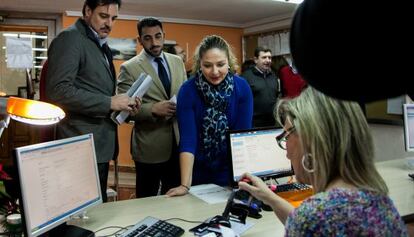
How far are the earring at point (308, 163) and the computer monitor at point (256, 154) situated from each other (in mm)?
741

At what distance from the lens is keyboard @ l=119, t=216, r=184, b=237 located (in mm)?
1512

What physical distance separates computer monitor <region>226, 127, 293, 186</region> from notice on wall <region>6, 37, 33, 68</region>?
14.1 feet

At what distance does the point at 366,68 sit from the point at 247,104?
176 centimetres

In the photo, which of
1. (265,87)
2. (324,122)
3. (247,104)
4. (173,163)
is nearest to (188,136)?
(247,104)


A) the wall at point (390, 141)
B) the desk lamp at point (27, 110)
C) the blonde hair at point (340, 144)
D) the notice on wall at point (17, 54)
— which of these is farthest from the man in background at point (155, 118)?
the notice on wall at point (17, 54)

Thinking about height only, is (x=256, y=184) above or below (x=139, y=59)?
below

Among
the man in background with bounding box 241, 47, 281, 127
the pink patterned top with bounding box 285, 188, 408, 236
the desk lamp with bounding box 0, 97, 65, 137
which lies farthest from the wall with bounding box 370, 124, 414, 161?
the desk lamp with bounding box 0, 97, 65, 137

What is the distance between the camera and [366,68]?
1.51 feet

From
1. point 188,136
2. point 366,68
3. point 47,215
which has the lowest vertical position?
point 47,215

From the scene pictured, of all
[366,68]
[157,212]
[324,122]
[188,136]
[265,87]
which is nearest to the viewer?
[366,68]

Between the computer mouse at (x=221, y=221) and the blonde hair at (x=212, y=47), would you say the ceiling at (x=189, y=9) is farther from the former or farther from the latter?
the computer mouse at (x=221, y=221)

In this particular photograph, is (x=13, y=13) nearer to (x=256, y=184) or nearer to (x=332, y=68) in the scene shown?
(x=256, y=184)

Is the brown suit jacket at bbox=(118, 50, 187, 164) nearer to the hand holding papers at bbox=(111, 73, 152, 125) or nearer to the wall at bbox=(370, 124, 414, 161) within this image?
the hand holding papers at bbox=(111, 73, 152, 125)

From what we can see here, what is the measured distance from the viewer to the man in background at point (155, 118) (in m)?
2.52
